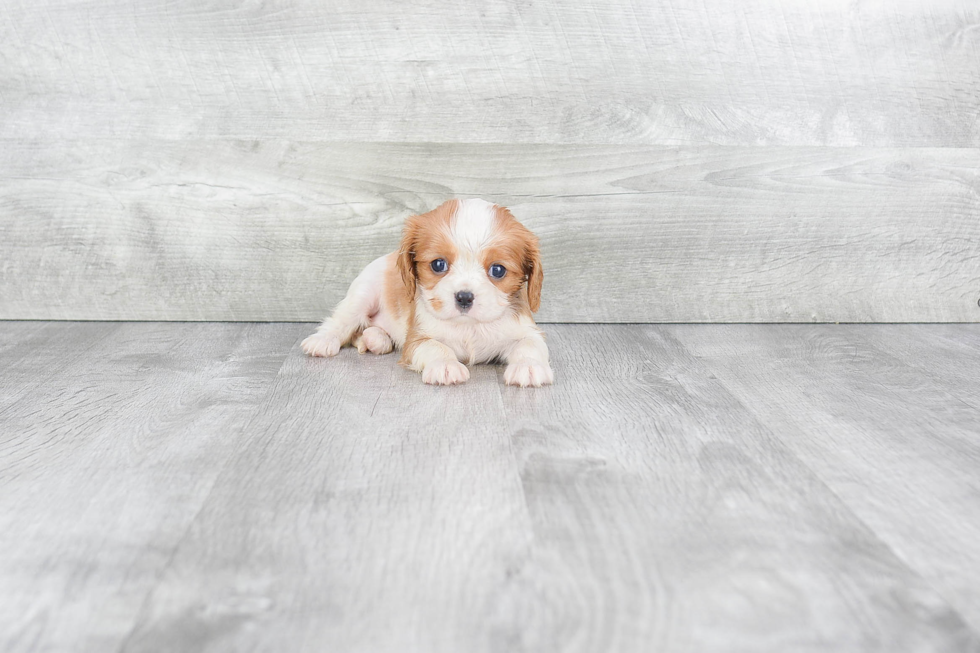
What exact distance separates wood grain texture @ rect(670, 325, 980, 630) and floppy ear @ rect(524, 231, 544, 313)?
1.38 feet

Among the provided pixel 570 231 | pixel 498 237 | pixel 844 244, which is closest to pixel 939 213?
pixel 844 244

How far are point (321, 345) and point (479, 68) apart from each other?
2.81 ft

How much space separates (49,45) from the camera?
215cm

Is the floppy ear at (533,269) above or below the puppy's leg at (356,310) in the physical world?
above

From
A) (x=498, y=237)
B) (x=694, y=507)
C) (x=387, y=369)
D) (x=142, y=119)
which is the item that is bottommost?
(x=387, y=369)

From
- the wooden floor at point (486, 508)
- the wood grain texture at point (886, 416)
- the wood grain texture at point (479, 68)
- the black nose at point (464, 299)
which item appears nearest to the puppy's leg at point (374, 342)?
the wooden floor at point (486, 508)

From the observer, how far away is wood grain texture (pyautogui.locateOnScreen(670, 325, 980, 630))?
100 cm

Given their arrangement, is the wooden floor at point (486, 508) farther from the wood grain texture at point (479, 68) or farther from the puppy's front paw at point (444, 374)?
the wood grain texture at point (479, 68)

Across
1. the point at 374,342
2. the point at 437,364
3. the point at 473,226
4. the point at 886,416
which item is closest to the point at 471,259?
the point at 473,226

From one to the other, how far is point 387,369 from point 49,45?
1.29m

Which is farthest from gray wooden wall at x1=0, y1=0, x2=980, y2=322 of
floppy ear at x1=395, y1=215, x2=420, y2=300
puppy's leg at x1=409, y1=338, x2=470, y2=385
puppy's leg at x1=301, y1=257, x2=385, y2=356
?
puppy's leg at x1=409, y1=338, x2=470, y2=385

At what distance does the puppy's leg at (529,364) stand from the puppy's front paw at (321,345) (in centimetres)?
42

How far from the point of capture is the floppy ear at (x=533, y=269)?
1725 mm

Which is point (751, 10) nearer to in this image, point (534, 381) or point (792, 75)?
point (792, 75)
